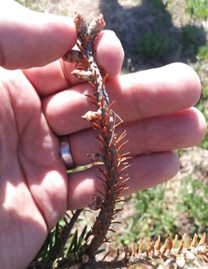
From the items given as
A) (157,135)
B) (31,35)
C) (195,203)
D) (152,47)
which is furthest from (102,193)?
(152,47)

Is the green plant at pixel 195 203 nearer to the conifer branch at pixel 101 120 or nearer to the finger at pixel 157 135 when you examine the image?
the finger at pixel 157 135

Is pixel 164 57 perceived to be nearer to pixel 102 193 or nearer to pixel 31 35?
pixel 31 35

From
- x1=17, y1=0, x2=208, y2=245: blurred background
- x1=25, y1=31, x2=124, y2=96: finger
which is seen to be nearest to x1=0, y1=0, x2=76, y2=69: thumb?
x1=25, y1=31, x2=124, y2=96: finger

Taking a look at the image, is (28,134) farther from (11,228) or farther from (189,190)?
(189,190)

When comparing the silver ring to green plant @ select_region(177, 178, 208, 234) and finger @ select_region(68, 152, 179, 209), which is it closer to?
finger @ select_region(68, 152, 179, 209)

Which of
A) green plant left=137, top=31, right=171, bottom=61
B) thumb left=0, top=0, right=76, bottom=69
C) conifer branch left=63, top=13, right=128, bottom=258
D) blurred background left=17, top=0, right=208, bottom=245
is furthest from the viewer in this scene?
green plant left=137, top=31, right=171, bottom=61

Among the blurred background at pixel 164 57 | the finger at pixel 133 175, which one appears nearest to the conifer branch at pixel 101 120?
the finger at pixel 133 175

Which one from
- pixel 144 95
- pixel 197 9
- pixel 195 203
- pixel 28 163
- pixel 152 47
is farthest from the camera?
pixel 197 9
